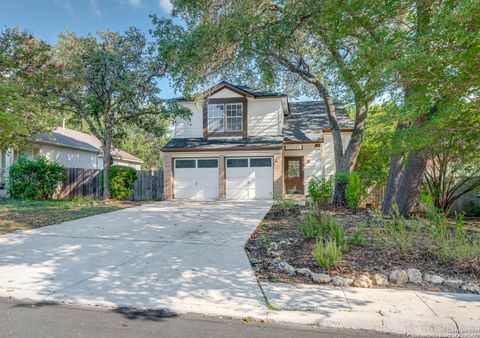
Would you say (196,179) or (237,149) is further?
(196,179)

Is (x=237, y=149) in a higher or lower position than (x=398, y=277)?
higher

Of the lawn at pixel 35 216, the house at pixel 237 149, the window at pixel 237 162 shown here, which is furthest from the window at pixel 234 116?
the lawn at pixel 35 216

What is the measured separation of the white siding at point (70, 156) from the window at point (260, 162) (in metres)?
12.2

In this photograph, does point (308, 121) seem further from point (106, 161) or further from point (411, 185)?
point (106, 161)

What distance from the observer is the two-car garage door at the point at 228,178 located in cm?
1608

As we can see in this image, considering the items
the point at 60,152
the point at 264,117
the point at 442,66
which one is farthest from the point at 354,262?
the point at 60,152

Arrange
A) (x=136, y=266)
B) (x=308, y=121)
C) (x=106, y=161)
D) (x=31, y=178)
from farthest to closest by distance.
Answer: (x=308, y=121) → (x=31, y=178) → (x=106, y=161) → (x=136, y=266)

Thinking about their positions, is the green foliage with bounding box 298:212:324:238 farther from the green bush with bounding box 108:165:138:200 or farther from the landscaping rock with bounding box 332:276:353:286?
the green bush with bounding box 108:165:138:200

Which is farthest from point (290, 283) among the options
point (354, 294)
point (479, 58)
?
point (479, 58)

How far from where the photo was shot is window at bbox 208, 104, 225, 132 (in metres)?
17.2

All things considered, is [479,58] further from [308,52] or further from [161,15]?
[161,15]

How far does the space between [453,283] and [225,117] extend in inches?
549

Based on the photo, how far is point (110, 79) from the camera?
46.4ft

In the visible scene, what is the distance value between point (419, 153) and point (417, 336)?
7.03 metres
